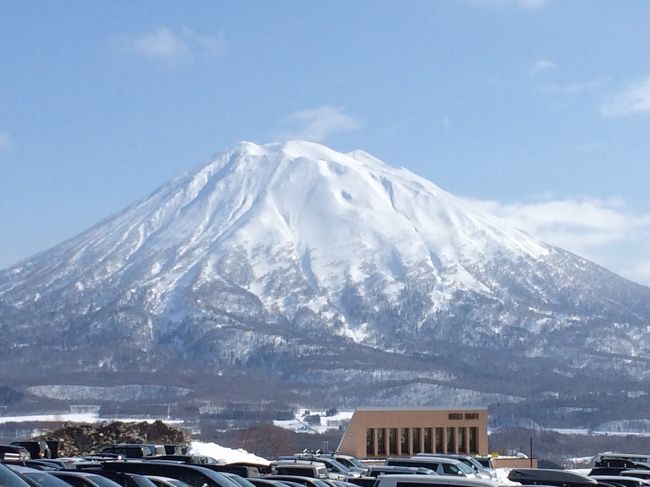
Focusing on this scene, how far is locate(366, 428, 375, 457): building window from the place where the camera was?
68.9m

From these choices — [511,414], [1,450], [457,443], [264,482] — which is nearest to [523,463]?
[457,443]

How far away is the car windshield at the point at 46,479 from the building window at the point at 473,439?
55.1 meters

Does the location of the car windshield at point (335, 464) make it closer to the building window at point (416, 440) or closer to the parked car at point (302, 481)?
the parked car at point (302, 481)

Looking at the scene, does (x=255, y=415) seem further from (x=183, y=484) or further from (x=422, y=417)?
(x=183, y=484)

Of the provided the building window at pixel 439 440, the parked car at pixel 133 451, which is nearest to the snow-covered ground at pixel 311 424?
the building window at pixel 439 440

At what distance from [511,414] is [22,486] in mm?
184374

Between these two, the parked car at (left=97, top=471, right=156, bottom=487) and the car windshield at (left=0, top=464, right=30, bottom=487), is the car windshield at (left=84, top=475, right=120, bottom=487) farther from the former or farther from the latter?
the car windshield at (left=0, top=464, right=30, bottom=487)

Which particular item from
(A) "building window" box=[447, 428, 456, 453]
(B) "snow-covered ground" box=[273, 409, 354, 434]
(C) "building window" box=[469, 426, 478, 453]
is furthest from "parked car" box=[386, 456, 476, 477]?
(B) "snow-covered ground" box=[273, 409, 354, 434]

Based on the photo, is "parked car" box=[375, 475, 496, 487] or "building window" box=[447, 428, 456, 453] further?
"building window" box=[447, 428, 456, 453]

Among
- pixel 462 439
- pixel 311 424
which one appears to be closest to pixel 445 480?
pixel 462 439

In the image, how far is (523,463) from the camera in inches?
2650

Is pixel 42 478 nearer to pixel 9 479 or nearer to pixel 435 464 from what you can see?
pixel 9 479

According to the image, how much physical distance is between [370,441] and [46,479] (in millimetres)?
51781

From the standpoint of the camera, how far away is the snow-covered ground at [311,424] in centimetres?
15425
